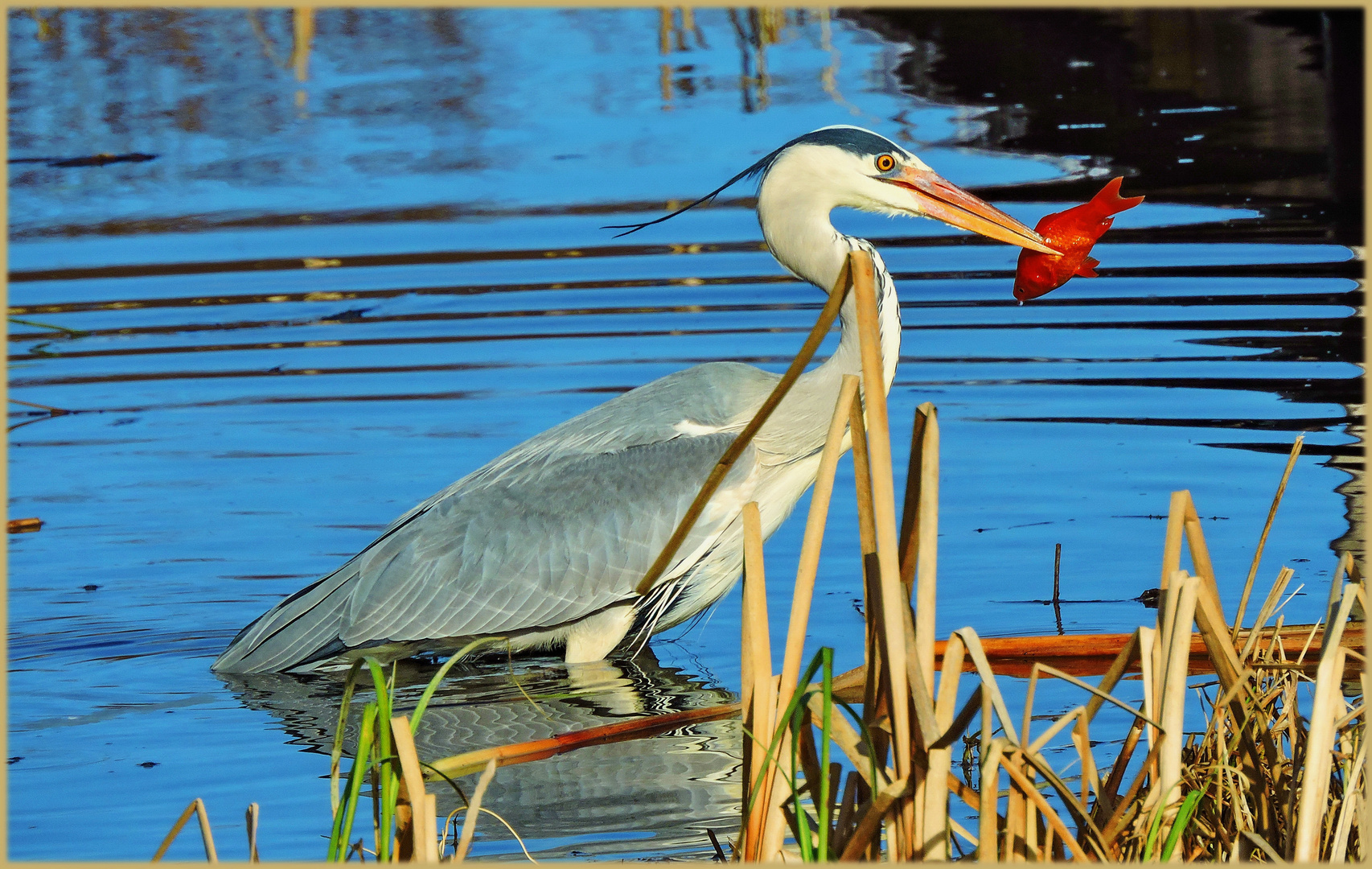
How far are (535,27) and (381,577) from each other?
1028cm

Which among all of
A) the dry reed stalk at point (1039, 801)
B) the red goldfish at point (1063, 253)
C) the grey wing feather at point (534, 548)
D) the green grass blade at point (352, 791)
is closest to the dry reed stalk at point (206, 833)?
the green grass blade at point (352, 791)

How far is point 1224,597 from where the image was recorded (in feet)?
17.3

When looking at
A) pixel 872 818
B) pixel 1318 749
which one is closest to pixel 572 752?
pixel 872 818

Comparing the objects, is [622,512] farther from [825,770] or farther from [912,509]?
[825,770]

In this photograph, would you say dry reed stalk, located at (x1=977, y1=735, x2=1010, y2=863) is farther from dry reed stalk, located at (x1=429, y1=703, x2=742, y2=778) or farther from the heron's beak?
the heron's beak

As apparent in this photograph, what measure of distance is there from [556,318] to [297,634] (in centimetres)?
444

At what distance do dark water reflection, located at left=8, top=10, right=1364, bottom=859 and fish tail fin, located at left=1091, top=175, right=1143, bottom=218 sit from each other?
134cm

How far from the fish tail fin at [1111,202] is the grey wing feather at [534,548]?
1202 millimetres

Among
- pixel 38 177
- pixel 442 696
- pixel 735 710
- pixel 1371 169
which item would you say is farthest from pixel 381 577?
pixel 38 177

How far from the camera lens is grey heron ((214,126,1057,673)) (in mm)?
5164

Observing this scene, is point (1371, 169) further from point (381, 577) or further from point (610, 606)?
point (381, 577)

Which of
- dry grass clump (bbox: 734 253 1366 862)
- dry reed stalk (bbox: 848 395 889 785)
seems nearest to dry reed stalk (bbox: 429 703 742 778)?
dry grass clump (bbox: 734 253 1366 862)

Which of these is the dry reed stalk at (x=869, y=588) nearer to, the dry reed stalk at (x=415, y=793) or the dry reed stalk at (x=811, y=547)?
the dry reed stalk at (x=811, y=547)

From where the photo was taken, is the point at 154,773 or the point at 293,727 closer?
the point at 154,773
